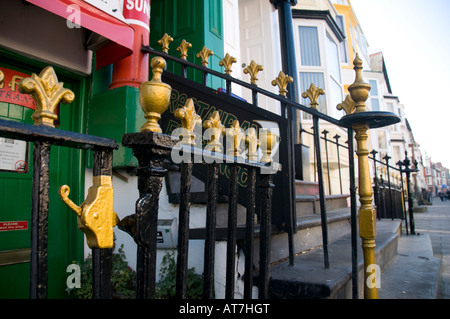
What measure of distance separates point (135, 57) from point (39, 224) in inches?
91.0

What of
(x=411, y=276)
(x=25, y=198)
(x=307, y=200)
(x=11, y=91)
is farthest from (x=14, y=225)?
(x=411, y=276)

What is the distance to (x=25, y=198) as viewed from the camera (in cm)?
246

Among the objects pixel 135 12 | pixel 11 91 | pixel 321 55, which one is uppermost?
pixel 321 55

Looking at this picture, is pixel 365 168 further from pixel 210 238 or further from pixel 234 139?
pixel 210 238

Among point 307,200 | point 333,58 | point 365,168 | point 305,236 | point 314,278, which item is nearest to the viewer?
point 314,278

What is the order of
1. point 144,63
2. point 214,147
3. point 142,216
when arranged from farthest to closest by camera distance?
1. point 144,63
2. point 214,147
3. point 142,216

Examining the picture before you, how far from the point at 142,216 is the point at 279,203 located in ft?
4.29

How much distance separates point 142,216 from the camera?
895 millimetres

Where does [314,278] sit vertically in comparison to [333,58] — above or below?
below

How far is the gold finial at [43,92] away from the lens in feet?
2.41

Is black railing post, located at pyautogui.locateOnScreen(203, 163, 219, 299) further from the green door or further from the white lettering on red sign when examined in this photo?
the white lettering on red sign

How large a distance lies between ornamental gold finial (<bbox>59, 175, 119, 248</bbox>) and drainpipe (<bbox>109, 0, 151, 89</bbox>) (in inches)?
81.9
